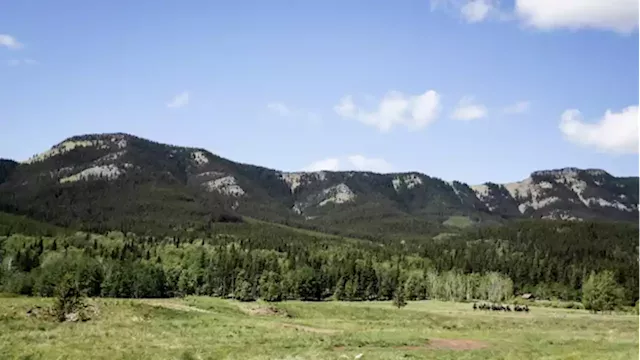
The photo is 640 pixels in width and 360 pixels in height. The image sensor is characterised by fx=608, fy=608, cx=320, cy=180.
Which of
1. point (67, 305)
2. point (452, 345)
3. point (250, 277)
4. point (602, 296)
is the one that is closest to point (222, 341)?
point (452, 345)

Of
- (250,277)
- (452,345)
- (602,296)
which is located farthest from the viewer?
(250,277)

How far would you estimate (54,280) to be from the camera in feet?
430

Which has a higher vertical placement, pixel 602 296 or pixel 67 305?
pixel 67 305

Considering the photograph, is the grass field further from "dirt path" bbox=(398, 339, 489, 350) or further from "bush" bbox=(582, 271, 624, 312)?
"bush" bbox=(582, 271, 624, 312)

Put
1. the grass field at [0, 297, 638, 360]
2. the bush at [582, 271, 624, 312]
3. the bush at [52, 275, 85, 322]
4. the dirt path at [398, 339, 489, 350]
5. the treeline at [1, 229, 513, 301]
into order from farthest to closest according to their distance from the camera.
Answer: the treeline at [1, 229, 513, 301] < the bush at [582, 271, 624, 312] < the bush at [52, 275, 85, 322] < the dirt path at [398, 339, 489, 350] < the grass field at [0, 297, 638, 360]

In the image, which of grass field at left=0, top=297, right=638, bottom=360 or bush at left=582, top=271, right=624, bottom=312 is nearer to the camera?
grass field at left=0, top=297, right=638, bottom=360

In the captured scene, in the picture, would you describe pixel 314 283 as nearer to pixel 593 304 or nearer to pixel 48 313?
pixel 593 304

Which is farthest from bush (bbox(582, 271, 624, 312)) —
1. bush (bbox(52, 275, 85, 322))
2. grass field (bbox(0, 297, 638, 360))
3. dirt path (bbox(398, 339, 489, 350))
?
bush (bbox(52, 275, 85, 322))

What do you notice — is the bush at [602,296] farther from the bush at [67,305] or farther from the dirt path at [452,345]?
the bush at [67,305]

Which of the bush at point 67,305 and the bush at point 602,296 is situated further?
the bush at point 602,296

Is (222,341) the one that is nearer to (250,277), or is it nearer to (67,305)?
(67,305)

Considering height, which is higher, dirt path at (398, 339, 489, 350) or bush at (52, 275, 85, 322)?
bush at (52, 275, 85, 322)

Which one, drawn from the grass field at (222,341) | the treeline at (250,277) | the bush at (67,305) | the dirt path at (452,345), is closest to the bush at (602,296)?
the treeline at (250,277)

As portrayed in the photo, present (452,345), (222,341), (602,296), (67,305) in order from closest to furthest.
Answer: (222,341) → (452,345) → (67,305) → (602,296)
